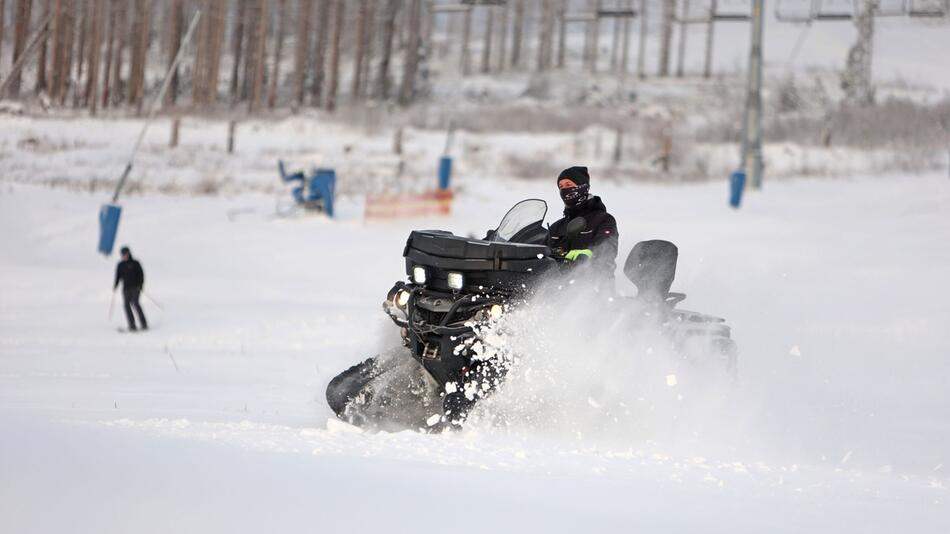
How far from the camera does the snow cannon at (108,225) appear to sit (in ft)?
72.8

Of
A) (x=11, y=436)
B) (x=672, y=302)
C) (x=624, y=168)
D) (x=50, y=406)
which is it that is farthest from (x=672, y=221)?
(x=11, y=436)

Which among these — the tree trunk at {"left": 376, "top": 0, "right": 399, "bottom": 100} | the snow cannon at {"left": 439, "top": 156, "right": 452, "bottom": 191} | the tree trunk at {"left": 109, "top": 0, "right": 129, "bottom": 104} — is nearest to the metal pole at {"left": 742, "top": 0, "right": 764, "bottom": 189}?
the snow cannon at {"left": 439, "top": 156, "right": 452, "bottom": 191}

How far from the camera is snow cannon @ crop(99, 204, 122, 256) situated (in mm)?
22188

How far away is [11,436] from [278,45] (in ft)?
206

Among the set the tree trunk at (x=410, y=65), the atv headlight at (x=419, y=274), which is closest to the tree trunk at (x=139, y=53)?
the tree trunk at (x=410, y=65)

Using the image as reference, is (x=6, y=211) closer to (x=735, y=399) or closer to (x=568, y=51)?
(x=735, y=399)

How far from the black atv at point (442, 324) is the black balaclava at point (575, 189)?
1.53 feet

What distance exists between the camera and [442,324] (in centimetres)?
773

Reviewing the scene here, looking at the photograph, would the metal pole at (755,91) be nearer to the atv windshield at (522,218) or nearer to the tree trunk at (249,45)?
the atv windshield at (522,218)

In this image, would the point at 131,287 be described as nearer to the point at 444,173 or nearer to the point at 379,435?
the point at 379,435

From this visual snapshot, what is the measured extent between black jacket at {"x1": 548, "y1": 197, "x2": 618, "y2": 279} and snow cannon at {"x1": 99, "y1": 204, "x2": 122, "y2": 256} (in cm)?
1525

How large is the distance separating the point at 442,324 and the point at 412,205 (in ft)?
70.6

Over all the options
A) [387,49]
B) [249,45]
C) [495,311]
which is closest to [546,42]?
[387,49]

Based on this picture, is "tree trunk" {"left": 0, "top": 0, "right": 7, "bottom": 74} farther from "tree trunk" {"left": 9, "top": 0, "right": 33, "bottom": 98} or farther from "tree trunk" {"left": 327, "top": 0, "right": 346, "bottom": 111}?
"tree trunk" {"left": 327, "top": 0, "right": 346, "bottom": 111}
